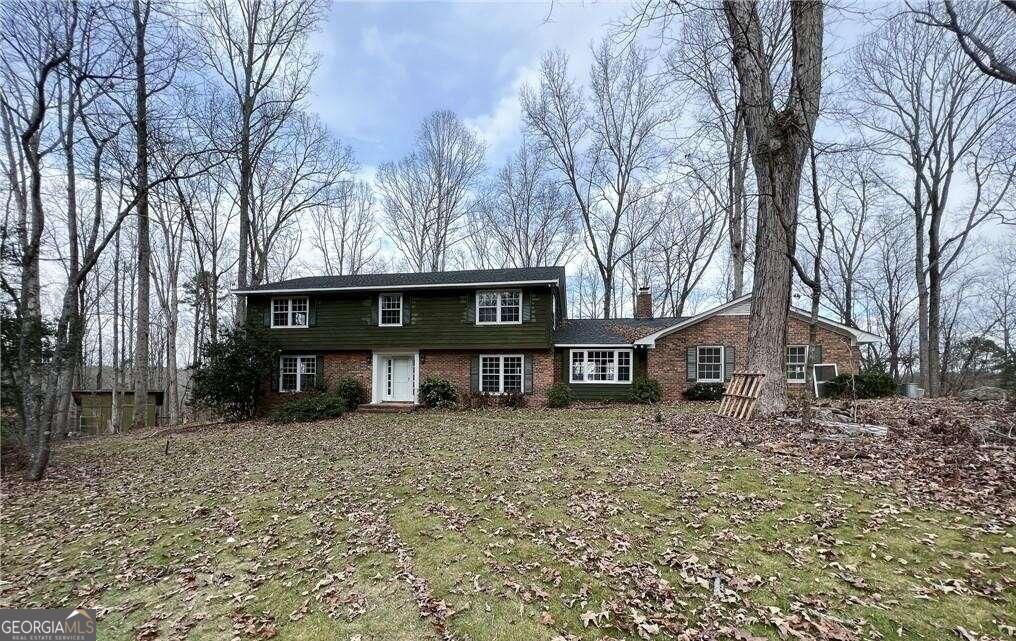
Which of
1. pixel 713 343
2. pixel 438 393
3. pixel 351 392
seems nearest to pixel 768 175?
pixel 713 343

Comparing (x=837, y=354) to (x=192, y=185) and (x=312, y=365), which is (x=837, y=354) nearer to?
(x=312, y=365)

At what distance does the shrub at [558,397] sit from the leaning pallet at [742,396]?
6885mm

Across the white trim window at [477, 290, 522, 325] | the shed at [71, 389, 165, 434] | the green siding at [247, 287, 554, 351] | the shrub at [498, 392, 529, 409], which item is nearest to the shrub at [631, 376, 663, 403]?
the green siding at [247, 287, 554, 351]

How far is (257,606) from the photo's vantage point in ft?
12.6

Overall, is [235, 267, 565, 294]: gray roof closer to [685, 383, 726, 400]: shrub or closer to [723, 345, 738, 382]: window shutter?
[685, 383, 726, 400]: shrub

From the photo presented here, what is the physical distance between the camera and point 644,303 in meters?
22.5

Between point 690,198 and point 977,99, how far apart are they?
11364 millimetres

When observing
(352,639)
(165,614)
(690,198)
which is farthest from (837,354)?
(165,614)

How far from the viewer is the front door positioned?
59.0 ft

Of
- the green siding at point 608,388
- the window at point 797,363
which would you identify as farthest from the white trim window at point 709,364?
the window at point 797,363

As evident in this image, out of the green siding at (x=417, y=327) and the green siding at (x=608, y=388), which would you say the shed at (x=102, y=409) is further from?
the green siding at (x=608, y=388)

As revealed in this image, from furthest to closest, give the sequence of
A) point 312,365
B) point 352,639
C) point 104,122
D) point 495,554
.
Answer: point 312,365, point 104,122, point 495,554, point 352,639

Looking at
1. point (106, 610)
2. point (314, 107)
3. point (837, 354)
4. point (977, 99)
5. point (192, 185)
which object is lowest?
point (106, 610)

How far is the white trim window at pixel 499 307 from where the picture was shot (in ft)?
56.0
